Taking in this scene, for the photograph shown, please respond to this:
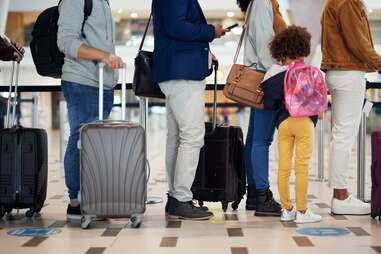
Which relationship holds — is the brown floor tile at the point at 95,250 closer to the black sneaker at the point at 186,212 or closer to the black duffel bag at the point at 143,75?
the black sneaker at the point at 186,212

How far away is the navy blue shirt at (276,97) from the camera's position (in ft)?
7.98

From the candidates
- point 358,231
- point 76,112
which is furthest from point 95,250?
point 358,231

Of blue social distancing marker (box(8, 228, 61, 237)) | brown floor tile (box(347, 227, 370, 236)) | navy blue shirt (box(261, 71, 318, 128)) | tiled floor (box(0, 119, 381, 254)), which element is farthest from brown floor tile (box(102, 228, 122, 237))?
brown floor tile (box(347, 227, 370, 236))

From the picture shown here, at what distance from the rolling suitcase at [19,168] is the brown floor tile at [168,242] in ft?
2.81

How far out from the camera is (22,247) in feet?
6.59

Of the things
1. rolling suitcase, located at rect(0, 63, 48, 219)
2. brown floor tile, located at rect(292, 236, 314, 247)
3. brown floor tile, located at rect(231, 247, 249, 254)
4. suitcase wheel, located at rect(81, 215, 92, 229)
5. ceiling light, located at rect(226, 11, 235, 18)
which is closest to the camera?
brown floor tile, located at rect(231, 247, 249, 254)

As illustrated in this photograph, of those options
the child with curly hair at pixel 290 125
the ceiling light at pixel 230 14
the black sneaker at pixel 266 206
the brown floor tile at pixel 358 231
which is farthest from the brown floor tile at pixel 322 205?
the ceiling light at pixel 230 14

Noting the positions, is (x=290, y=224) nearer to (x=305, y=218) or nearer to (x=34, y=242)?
(x=305, y=218)

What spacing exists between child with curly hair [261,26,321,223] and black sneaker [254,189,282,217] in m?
0.18

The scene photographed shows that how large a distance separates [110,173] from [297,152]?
3.07 ft

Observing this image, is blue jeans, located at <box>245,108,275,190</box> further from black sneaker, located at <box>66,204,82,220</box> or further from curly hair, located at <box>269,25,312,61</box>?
black sneaker, located at <box>66,204,82,220</box>

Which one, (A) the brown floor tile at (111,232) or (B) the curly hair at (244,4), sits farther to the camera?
(B) the curly hair at (244,4)

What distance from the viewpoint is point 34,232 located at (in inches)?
90.7

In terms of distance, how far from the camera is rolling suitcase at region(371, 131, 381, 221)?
2.52 metres
